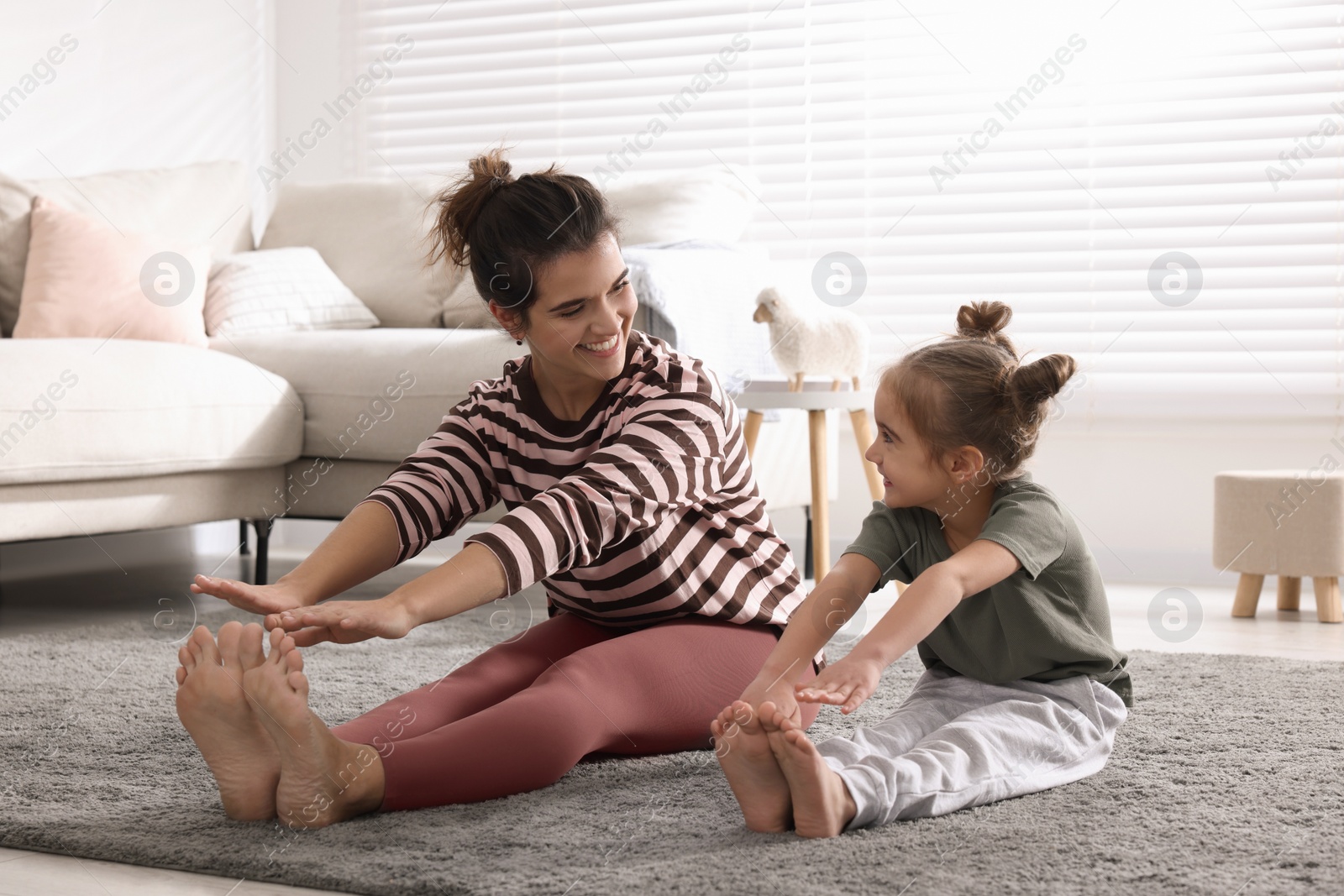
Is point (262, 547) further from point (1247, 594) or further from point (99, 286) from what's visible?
point (1247, 594)

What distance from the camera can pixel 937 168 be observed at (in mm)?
3164

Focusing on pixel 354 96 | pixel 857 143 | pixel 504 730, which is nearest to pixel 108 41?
pixel 354 96

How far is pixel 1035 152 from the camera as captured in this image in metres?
3.06

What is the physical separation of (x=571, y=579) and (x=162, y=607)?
4.43ft

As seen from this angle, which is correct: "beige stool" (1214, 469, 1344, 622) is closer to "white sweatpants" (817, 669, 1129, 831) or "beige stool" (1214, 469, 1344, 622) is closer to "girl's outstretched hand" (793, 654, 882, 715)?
"white sweatpants" (817, 669, 1129, 831)

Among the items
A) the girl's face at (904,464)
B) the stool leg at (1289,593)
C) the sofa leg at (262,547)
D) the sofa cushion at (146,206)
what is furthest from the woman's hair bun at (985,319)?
the sofa cushion at (146,206)

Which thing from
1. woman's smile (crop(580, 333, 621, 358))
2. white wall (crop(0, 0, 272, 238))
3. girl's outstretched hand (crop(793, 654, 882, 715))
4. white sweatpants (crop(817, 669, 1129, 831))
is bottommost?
white sweatpants (crop(817, 669, 1129, 831))

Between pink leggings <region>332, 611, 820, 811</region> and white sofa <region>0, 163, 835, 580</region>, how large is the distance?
923mm

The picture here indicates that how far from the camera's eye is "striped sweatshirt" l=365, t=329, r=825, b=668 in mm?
1233

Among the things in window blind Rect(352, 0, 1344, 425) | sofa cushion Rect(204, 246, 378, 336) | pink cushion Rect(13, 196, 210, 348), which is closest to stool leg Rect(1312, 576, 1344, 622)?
window blind Rect(352, 0, 1344, 425)

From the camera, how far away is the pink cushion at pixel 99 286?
2.56 metres

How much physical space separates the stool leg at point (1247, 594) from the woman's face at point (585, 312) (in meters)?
1.52

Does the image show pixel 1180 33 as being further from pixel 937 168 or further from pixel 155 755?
pixel 155 755

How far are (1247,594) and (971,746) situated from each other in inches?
56.0
